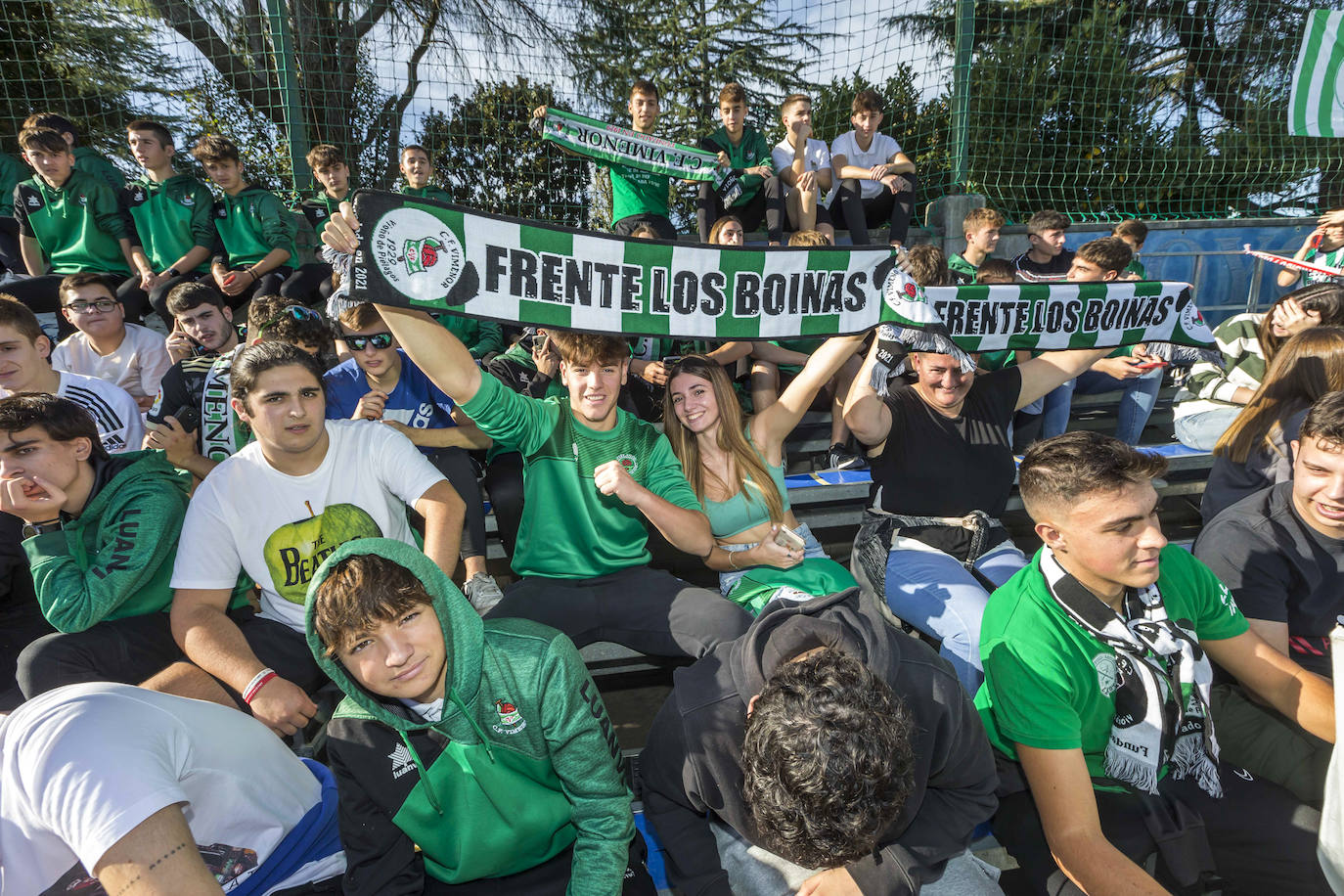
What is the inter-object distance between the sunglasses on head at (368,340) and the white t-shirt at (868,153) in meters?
4.38

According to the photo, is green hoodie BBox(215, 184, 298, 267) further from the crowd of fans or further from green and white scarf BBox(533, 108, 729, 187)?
green and white scarf BBox(533, 108, 729, 187)

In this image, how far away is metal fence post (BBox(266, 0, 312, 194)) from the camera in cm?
525

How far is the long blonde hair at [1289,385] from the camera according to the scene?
8.71 ft

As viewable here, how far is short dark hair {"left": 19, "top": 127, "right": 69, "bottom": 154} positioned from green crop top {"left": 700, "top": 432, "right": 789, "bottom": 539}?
4.97 m

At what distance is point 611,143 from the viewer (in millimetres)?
5348

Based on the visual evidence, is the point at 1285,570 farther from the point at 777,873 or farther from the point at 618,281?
the point at 618,281

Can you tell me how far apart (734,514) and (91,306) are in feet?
10.8

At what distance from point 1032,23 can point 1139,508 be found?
398 inches

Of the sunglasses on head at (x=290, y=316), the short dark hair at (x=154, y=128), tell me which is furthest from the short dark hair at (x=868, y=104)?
the short dark hair at (x=154, y=128)

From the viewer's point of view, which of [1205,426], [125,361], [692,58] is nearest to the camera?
[125,361]

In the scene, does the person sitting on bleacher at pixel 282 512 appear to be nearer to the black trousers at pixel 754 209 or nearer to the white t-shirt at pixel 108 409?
the white t-shirt at pixel 108 409

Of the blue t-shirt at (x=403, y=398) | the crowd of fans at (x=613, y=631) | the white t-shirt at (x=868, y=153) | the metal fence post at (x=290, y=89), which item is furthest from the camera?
the white t-shirt at (x=868, y=153)

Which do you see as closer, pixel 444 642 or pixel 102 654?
pixel 444 642

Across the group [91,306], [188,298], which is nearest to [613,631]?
[188,298]
